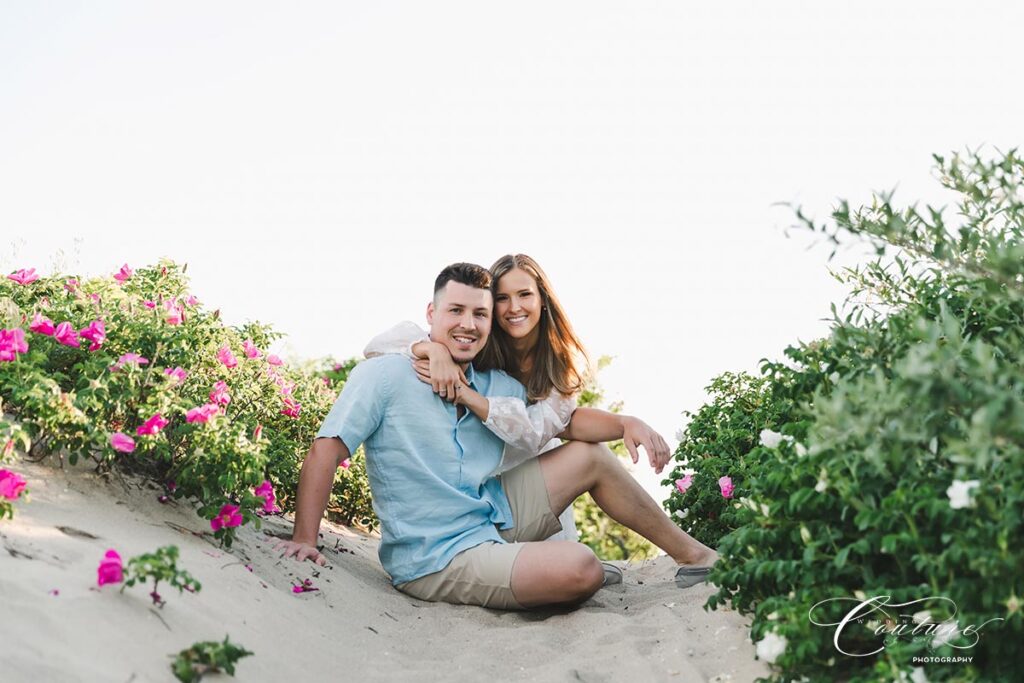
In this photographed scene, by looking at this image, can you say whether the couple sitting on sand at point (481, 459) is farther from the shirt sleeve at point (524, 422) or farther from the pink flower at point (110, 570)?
the pink flower at point (110, 570)

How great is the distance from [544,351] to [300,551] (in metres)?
1.78

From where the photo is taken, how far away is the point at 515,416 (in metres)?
4.75

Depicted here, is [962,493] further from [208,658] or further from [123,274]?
[123,274]

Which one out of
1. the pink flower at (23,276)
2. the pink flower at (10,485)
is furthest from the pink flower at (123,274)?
the pink flower at (10,485)

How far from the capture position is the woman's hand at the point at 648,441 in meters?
4.90

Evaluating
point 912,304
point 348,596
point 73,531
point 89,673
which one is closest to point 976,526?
point 912,304

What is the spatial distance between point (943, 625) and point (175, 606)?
2427mm

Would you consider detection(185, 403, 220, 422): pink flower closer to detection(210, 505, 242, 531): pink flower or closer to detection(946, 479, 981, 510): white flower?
detection(210, 505, 242, 531): pink flower

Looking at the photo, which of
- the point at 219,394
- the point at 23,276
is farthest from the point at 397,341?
the point at 23,276

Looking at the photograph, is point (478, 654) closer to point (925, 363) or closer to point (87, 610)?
point (87, 610)

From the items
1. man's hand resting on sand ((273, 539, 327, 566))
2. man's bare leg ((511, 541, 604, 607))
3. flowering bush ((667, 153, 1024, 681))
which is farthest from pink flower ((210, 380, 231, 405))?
flowering bush ((667, 153, 1024, 681))

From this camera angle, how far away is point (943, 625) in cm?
268

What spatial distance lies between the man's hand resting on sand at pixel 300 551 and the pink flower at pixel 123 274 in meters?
1.75

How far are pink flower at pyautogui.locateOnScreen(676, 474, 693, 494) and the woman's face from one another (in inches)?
53.1
